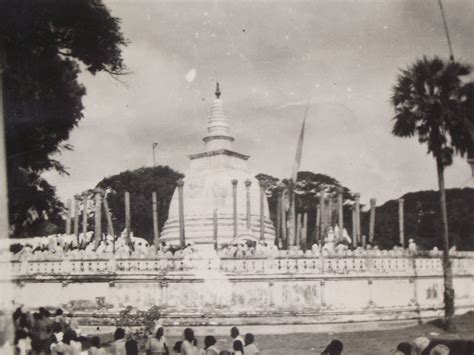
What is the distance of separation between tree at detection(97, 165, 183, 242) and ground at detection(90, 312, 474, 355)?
3259 cm

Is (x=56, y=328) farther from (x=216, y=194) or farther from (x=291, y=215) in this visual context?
(x=216, y=194)

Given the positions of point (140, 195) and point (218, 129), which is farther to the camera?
point (140, 195)

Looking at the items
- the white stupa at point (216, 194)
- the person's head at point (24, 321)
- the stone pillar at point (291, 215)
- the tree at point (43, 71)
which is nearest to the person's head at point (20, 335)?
the person's head at point (24, 321)

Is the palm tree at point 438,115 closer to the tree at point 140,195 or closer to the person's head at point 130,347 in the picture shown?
the person's head at point 130,347

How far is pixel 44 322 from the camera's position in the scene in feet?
46.4

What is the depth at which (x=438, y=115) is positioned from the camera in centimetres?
2044

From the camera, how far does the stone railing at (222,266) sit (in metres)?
20.2

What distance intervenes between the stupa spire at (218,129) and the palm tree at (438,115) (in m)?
19.8

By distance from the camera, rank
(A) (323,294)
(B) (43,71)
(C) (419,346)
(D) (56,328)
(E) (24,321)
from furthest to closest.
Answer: (A) (323,294) → (B) (43,71) → (D) (56,328) → (E) (24,321) → (C) (419,346)

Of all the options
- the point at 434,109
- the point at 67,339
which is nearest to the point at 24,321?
the point at 67,339

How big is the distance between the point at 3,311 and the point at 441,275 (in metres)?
15.6

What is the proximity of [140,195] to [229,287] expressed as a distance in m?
33.5

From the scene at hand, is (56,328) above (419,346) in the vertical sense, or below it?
below

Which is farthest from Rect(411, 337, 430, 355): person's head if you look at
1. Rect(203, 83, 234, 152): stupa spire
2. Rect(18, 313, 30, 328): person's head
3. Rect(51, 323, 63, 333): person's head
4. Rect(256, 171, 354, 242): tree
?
Rect(256, 171, 354, 242): tree
